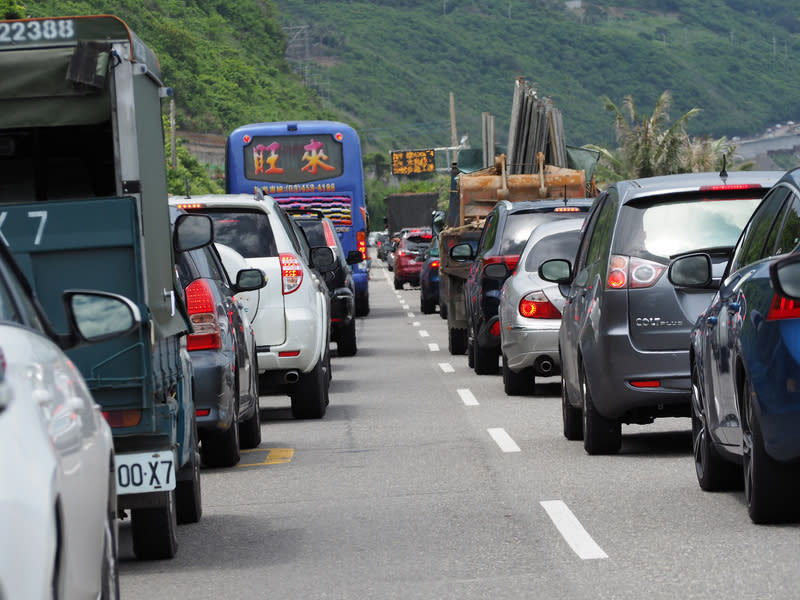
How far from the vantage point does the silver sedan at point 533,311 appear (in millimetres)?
14625

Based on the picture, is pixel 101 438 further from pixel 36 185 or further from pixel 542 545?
pixel 36 185

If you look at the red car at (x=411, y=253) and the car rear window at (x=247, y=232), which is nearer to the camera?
the car rear window at (x=247, y=232)

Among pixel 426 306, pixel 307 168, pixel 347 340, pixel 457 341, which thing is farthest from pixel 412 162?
pixel 457 341

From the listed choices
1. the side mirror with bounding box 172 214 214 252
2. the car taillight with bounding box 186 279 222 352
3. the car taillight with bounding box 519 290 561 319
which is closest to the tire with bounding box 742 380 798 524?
the side mirror with bounding box 172 214 214 252

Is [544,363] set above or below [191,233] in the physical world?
below

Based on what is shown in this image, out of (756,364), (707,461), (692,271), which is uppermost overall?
(692,271)

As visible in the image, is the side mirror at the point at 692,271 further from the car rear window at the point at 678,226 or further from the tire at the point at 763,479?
the car rear window at the point at 678,226

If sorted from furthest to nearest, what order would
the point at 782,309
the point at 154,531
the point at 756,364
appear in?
the point at 154,531
the point at 756,364
the point at 782,309

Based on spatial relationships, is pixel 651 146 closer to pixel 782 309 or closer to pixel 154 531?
pixel 782 309

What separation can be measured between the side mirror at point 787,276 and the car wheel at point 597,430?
3.82 meters

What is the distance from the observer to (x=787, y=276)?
261 inches

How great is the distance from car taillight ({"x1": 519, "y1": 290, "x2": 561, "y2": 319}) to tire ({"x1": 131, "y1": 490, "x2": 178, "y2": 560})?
7488 millimetres

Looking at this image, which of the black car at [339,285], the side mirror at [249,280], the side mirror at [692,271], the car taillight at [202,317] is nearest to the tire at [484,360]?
the black car at [339,285]

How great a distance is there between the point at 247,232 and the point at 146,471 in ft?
23.1
